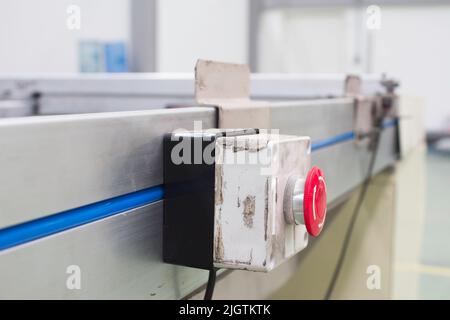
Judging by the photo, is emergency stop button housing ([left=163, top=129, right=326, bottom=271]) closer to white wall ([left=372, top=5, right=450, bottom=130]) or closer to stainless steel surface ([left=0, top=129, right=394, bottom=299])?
stainless steel surface ([left=0, top=129, right=394, bottom=299])

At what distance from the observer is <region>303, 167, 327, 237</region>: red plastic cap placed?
0.41 metres

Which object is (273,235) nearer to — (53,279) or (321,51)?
(53,279)

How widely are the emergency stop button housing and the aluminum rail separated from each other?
0.05ft

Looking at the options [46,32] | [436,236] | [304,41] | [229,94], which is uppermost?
[304,41]

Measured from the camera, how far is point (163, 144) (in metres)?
0.42

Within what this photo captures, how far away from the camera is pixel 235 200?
0.40m

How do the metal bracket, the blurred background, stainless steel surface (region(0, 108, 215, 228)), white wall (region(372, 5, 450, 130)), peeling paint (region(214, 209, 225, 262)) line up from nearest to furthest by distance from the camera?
stainless steel surface (region(0, 108, 215, 228)), peeling paint (region(214, 209, 225, 262)), the metal bracket, the blurred background, white wall (region(372, 5, 450, 130))

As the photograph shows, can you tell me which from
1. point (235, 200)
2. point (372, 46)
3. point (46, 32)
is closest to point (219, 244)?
point (235, 200)

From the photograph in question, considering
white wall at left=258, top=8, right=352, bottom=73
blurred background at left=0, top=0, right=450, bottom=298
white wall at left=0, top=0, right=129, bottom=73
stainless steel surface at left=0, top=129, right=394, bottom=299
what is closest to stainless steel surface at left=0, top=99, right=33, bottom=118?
blurred background at left=0, top=0, right=450, bottom=298

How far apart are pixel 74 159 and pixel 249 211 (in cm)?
13

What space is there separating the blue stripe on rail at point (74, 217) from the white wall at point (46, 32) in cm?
224

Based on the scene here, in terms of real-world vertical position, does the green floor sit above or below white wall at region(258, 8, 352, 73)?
below

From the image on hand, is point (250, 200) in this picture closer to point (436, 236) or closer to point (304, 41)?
point (436, 236)

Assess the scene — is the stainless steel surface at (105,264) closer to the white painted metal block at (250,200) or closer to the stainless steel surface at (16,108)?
the white painted metal block at (250,200)
